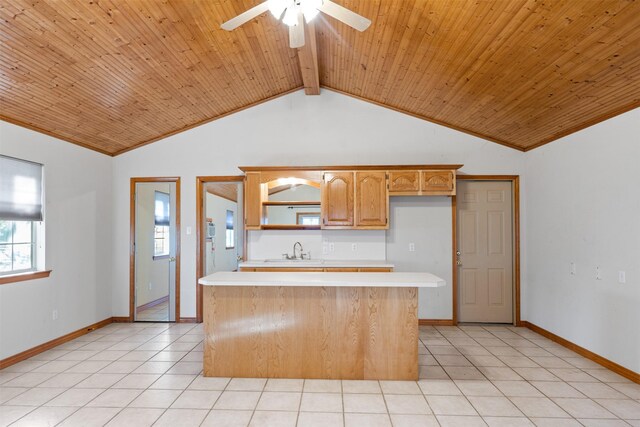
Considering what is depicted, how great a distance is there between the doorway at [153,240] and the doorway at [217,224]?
0.32 m

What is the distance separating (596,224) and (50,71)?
5.25m

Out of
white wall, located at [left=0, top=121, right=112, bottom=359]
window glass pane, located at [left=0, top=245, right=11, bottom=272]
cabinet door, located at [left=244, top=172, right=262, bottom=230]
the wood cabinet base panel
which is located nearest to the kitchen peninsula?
the wood cabinet base panel

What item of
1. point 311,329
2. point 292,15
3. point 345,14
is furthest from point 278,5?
point 311,329

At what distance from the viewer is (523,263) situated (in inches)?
190

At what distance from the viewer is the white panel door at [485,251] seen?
4.90m

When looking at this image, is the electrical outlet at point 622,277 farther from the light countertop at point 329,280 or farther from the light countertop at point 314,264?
the light countertop at point 314,264

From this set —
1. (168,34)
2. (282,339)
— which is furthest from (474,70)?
(282,339)

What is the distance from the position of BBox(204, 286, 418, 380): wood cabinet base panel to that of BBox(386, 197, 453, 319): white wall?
191cm

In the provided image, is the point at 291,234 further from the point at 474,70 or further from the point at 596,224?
the point at 596,224

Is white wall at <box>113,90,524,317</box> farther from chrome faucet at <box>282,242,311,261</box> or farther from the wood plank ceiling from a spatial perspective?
chrome faucet at <box>282,242,311,261</box>

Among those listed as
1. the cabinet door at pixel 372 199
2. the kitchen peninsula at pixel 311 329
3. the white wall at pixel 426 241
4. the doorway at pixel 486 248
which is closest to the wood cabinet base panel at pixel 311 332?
the kitchen peninsula at pixel 311 329

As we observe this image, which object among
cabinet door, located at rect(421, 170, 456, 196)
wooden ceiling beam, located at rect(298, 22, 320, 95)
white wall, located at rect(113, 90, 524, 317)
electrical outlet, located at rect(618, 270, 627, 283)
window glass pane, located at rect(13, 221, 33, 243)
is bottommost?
electrical outlet, located at rect(618, 270, 627, 283)

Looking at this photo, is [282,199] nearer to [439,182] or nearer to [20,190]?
[439,182]

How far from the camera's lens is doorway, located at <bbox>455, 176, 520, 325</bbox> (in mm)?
4895
